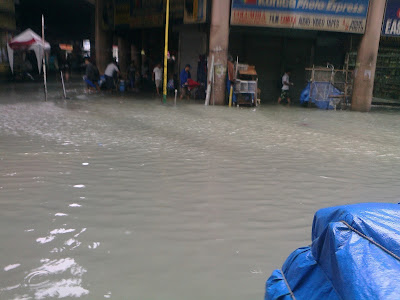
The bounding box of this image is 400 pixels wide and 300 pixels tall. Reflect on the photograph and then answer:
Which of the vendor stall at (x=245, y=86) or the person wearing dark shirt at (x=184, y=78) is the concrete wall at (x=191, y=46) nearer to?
the person wearing dark shirt at (x=184, y=78)

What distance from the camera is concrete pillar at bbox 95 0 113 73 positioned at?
22102 mm

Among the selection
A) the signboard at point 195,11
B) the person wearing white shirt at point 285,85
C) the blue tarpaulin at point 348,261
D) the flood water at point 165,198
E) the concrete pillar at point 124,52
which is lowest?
the flood water at point 165,198

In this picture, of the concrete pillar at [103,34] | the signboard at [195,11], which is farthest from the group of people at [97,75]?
the signboard at [195,11]

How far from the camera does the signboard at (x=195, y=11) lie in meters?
15.4

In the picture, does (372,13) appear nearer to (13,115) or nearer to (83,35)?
(13,115)

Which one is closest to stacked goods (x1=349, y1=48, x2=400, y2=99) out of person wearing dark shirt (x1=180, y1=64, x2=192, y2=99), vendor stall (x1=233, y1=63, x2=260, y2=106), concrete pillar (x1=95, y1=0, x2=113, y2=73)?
vendor stall (x1=233, y1=63, x2=260, y2=106)

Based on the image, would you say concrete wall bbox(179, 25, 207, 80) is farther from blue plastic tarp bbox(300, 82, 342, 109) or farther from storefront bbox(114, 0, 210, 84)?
blue plastic tarp bbox(300, 82, 342, 109)

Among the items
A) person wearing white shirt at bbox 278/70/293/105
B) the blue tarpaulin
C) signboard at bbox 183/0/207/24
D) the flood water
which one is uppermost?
signboard at bbox 183/0/207/24

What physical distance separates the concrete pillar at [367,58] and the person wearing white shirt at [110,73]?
36.2 ft

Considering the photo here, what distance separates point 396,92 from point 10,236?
916 inches

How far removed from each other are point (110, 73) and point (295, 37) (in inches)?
369

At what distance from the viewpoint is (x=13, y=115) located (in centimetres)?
1070

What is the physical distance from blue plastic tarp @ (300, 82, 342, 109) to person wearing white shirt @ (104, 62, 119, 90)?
911 centimetres

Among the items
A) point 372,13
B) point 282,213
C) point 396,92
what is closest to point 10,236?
point 282,213
